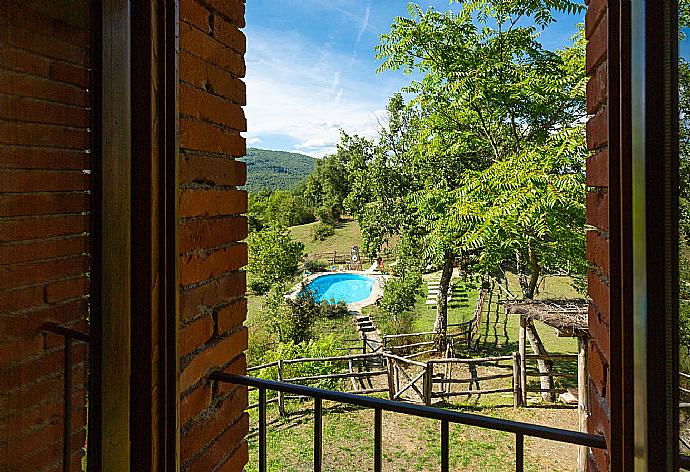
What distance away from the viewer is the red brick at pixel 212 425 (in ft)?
2.63

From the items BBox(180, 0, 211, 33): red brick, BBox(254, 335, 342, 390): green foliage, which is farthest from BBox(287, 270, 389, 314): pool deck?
BBox(180, 0, 211, 33): red brick

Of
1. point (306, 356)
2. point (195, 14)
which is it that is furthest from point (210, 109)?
point (306, 356)

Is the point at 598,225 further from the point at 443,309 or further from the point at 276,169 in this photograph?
the point at 276,169

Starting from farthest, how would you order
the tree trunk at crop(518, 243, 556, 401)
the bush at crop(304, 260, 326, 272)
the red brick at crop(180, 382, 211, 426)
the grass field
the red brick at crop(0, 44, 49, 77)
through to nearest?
the bush at crop(304, 260, 326, 272) < the tree trunk at crop(518, 243, 556, 401) < the grass field < the red brick at crop(180, 382, 211, 426) < the red brick at crop(0, 44, 49, 77)

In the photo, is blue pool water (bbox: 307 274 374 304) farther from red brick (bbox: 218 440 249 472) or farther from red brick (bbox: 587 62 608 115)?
red brick (bbox: 587 62 608 115)

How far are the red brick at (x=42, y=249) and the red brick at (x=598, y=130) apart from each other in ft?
2.17

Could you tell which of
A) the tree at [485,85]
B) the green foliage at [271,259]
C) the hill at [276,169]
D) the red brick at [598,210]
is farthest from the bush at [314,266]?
the red brick at [598,210]

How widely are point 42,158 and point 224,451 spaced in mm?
651

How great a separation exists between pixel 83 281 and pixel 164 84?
310 millimetres

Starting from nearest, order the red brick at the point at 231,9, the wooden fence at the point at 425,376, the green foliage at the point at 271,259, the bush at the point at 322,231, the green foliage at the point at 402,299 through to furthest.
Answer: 1. the red brick at the point at 231,9
2. the wooden fence at the point at 425,376
3. the green foliage at the point at 402,299
4. the green foliage at the point at 271,259
5. the bush at the point at 322,231

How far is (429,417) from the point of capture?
2.65 ft

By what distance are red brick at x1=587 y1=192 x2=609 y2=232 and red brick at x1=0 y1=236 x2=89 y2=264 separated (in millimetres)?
661

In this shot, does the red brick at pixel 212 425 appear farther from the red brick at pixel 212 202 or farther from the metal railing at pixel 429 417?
the red brick at pixel 212 202

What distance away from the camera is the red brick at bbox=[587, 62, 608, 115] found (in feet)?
2.20
